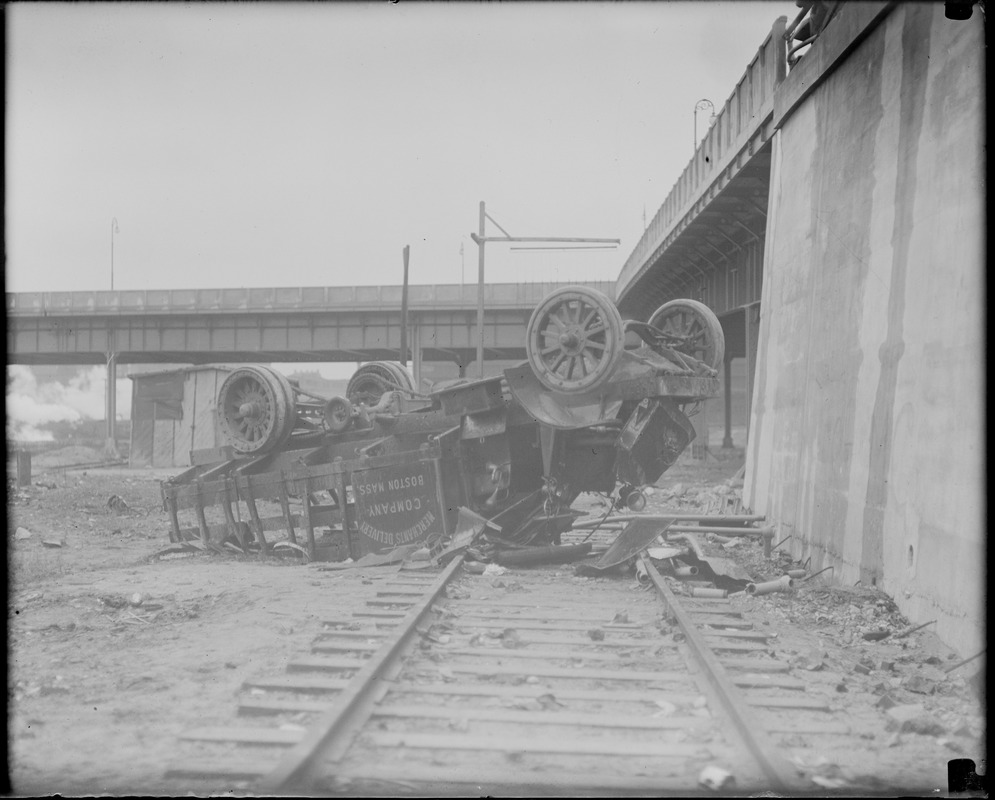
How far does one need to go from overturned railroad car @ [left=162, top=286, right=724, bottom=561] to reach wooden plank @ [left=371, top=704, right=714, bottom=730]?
424cm

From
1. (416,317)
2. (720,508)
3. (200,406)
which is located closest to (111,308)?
(200,406)

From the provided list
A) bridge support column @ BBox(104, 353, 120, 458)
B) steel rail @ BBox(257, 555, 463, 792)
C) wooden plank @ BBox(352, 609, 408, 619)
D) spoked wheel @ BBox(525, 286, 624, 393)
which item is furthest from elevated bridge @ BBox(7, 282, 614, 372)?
steel rail @ BBox(257, 555, 463, 792)

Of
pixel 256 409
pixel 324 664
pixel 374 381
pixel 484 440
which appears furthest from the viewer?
pixel 374 381

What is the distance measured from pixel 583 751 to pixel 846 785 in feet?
3.51

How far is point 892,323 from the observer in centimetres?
744

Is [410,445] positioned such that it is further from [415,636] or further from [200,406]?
[200,406]

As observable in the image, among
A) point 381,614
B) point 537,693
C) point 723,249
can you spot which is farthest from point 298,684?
point 723,249

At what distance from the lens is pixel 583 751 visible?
3816 millimetres

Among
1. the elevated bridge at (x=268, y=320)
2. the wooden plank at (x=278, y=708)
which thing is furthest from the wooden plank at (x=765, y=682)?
the elevated bridge at (x=268, y=320)

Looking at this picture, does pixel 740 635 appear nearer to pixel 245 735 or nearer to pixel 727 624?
pixel 727 624

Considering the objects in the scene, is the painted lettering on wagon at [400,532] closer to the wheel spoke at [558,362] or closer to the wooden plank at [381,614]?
the wheel spoke at [558,362]

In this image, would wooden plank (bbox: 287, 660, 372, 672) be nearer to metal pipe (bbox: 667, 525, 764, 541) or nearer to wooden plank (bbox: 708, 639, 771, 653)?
wooden plank (bbox: 708, 639, 771, 653)

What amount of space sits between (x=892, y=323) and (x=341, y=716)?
5.68 m

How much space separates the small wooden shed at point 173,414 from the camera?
3116cm
